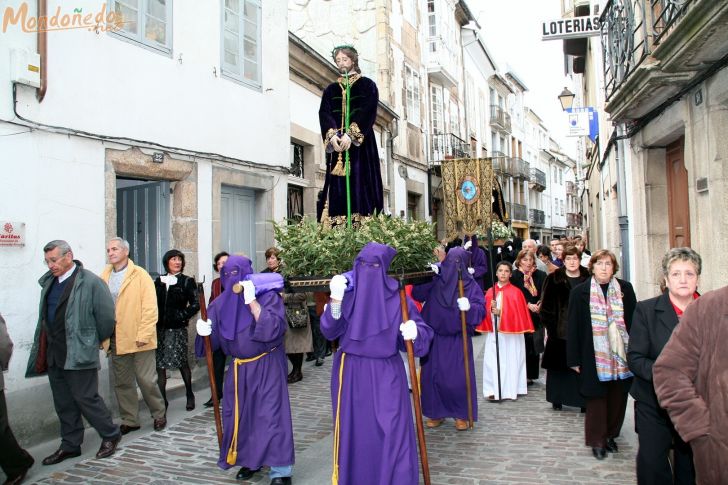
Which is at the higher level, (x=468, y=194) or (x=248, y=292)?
(x=468, y=194)

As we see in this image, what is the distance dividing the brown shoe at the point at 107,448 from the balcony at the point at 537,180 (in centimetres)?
4063

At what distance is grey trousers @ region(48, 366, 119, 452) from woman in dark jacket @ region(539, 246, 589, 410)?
173 inches

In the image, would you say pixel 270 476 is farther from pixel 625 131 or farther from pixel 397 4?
pixel 397 4

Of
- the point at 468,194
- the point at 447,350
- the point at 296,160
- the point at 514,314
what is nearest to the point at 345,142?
the point at 447,350

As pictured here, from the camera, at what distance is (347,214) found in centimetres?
600

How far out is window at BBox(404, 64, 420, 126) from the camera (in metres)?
18.4

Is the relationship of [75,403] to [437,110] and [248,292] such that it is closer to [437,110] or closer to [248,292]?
[248,292]

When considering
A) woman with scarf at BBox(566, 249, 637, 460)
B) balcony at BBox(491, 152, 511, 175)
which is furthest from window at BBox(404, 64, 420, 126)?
balcony at BBox(491, 152, 511, 175)

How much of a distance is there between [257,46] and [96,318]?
234 inches

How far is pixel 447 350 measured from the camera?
6.39 metres

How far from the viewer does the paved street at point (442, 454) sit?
4.88 meters

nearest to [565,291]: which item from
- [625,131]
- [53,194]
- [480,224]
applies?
[625,131]

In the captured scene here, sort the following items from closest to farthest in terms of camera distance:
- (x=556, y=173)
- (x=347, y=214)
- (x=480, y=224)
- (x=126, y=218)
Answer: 1. (x=347, y=214)
2. (x=126, y=218)
3. (x=480, y=224)
4. (x=556, y=173)

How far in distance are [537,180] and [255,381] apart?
4259 centimetres
